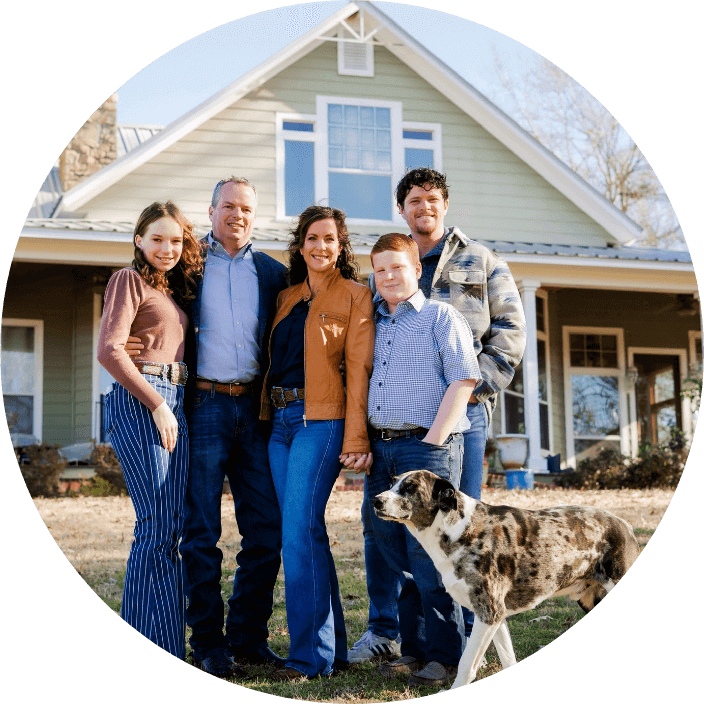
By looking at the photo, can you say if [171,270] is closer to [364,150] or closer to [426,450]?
[426,450]

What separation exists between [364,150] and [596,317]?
17.1ft

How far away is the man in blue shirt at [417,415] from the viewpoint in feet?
13.0

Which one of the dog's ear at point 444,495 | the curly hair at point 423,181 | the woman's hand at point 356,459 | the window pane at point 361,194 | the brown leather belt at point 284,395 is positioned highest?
the window pane at point 361,194

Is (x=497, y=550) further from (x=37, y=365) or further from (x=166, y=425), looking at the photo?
(x=37, y=365)

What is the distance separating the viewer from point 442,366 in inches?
160

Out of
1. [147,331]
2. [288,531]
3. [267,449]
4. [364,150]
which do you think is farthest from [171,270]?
[364,150]

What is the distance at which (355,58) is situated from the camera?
13.0m

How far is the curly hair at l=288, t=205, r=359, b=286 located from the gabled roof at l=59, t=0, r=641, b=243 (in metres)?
8.14

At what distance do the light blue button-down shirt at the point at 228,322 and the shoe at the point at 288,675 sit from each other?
138 cm

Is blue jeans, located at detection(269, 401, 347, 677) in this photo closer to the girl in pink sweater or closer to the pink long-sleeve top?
the girl in pink sweater

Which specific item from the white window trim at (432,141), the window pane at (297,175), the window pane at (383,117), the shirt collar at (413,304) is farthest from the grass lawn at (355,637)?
the window pane at (383,117)

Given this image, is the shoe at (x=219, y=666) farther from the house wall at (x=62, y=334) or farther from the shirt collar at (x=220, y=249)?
the house wall at (x=62, y=334)

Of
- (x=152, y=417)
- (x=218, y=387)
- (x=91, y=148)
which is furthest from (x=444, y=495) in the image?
(x=91, y=148)

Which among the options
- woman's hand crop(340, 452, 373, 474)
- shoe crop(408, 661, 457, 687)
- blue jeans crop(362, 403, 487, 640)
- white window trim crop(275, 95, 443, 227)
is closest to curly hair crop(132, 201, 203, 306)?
woman's hand crop(340, 452, 373, 474)
